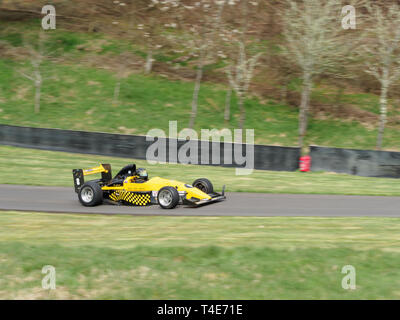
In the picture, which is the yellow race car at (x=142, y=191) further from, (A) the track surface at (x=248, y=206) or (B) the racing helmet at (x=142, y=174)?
(A) the track surface at (x=248, y=206)

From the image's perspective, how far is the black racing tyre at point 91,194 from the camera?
1534cm

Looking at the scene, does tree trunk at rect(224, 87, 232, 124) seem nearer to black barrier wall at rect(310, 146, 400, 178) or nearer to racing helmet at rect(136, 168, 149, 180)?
black barrier wall at rect(310, 146, 400, 178)

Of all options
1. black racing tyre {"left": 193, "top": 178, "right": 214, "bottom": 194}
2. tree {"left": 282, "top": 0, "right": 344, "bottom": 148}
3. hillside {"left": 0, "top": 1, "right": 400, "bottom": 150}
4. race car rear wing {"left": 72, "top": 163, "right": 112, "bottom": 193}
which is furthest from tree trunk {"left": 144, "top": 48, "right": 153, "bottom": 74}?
black racing tyre {"left": 193, "top": 178, "right": 214, "bottom": 194}

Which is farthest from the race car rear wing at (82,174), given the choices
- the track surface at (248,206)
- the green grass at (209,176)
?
Answer: the green grass at (209,176)

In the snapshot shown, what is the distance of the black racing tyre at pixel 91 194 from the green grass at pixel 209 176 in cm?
383

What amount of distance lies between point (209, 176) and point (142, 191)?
6.01 meters

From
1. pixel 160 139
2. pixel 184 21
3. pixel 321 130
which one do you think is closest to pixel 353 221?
pixel 160 139

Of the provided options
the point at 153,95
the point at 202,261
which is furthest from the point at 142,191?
the point at 153,95

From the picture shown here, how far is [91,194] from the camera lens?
15.5 m

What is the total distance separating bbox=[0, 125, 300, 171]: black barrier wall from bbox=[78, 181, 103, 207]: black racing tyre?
8.40 meters

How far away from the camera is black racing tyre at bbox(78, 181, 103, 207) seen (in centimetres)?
1534

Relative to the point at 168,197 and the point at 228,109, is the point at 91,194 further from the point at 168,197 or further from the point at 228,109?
the point at 228,109

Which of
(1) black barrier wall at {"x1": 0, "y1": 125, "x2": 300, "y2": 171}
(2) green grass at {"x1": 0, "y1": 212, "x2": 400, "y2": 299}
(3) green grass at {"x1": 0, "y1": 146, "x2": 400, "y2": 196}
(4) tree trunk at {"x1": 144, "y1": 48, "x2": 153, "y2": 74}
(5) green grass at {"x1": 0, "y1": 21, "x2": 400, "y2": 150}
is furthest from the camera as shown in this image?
(4) tree trunk at {"x1": 144, "y1": 48, "x2": 153, "y2": 74}
